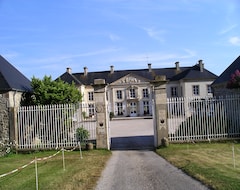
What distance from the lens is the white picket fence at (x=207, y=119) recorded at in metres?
14.1

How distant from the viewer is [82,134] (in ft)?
46.1

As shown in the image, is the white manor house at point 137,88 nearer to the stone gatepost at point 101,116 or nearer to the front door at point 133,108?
the front door at point 133,108

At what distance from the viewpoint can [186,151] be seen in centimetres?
1194

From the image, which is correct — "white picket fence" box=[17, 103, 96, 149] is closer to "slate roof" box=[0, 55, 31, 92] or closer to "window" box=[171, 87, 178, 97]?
"slate roof" box=[0, 55, 31, 92]

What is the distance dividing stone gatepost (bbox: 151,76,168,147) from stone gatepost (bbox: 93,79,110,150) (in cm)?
221

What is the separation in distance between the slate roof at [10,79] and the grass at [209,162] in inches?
311

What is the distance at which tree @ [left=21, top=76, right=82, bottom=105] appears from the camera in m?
16.8

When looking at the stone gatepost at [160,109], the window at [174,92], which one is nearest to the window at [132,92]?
the window at [174,92]

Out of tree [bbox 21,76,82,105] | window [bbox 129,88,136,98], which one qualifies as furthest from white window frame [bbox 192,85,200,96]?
tree [bbox 21,76,82,105]

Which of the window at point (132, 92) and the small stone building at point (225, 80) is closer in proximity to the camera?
the small stone building at point (225, 80)

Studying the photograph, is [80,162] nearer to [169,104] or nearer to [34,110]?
[34,110]

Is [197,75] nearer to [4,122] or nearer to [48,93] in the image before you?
[48,93]

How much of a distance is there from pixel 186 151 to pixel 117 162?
9.78 feet

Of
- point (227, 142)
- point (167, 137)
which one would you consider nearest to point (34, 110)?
point (167, 137)
